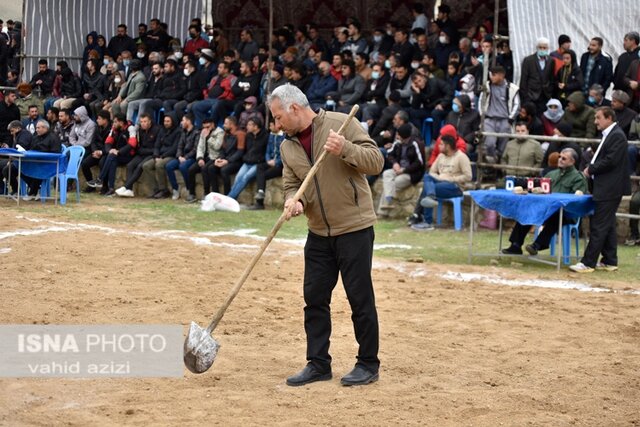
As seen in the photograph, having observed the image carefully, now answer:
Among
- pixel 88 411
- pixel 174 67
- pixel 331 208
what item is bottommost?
pixel 88 411

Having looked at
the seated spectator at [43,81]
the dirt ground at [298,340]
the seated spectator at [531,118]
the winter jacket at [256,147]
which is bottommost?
the dirt ground at [298,340]

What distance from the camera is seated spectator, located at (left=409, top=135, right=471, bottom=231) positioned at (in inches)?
642

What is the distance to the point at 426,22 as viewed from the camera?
21.2m

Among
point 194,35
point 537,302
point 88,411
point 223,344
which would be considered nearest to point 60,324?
point 223,344

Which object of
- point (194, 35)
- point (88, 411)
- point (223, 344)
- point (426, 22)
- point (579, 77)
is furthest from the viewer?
point (194, 35)

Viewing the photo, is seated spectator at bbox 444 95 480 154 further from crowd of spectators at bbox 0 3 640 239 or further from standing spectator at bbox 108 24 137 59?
standing spectator at bbox 108 24 137 59

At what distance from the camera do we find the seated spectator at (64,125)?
2159 cm

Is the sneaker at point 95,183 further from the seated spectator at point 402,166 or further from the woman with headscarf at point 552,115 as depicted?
the woman with headscarf at point 552,115

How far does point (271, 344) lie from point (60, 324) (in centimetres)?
179

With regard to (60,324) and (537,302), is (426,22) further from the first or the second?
(60,324)

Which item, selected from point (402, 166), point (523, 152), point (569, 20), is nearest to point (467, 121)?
point (523, 152)

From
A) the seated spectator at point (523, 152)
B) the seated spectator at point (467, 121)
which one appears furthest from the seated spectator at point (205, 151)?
the seated spectator at point (523, 152)

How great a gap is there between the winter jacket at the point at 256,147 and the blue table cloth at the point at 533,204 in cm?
669

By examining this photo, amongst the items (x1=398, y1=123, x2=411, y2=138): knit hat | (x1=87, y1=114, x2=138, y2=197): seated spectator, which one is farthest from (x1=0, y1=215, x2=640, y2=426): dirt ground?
(x1=87, y1=114, x2=138, y2=197): seated spectator
